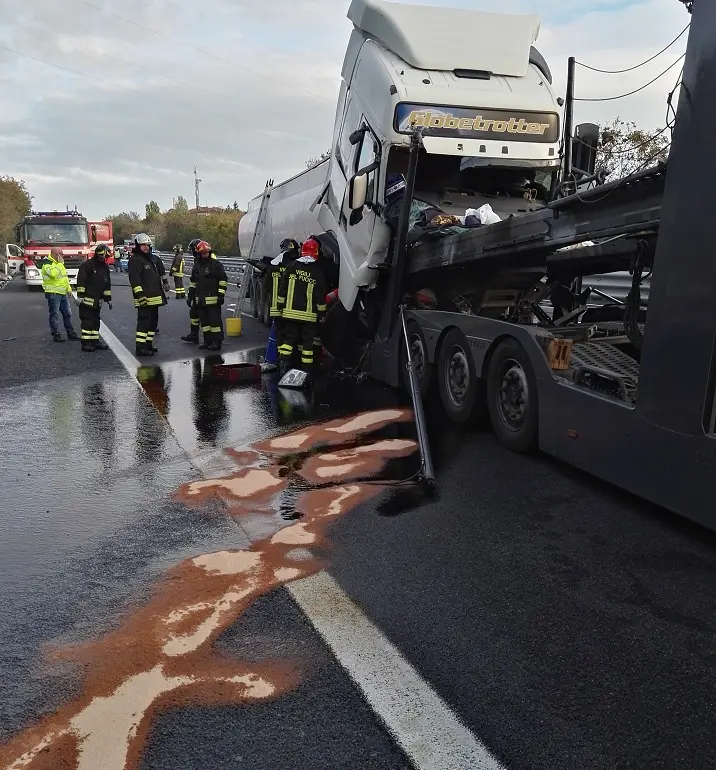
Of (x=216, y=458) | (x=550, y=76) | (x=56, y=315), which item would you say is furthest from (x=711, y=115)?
(x=56, y=315)

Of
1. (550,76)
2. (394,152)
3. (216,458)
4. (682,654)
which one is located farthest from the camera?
(550,76)

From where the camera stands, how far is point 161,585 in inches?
136

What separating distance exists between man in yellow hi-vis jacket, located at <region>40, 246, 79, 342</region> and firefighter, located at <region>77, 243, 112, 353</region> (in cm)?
92

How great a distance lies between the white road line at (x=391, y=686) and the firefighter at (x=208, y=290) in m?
8.37

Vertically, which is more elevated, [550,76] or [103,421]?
[550,76]

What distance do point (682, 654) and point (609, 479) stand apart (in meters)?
1.61

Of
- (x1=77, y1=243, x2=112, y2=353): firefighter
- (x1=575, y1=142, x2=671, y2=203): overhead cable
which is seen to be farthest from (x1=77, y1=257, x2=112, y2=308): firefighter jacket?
(x1=575, y1=142, x2=671, y2=203): overhead cable

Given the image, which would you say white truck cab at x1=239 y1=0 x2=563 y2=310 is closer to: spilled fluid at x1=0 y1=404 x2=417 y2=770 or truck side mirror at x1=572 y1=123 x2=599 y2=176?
truck side mirror at x1=572 y1=123 x2=599 y2=176

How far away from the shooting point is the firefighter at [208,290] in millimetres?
11195

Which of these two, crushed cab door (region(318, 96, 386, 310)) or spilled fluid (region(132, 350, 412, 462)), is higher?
crushed cab door (region(318, 96, 386, 310))

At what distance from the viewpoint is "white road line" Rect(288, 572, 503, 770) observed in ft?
7.53

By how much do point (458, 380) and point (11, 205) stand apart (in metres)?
65.2

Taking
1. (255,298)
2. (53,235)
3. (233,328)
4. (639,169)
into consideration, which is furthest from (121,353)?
(53,235)

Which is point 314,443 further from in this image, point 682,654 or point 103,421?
point 682,654
